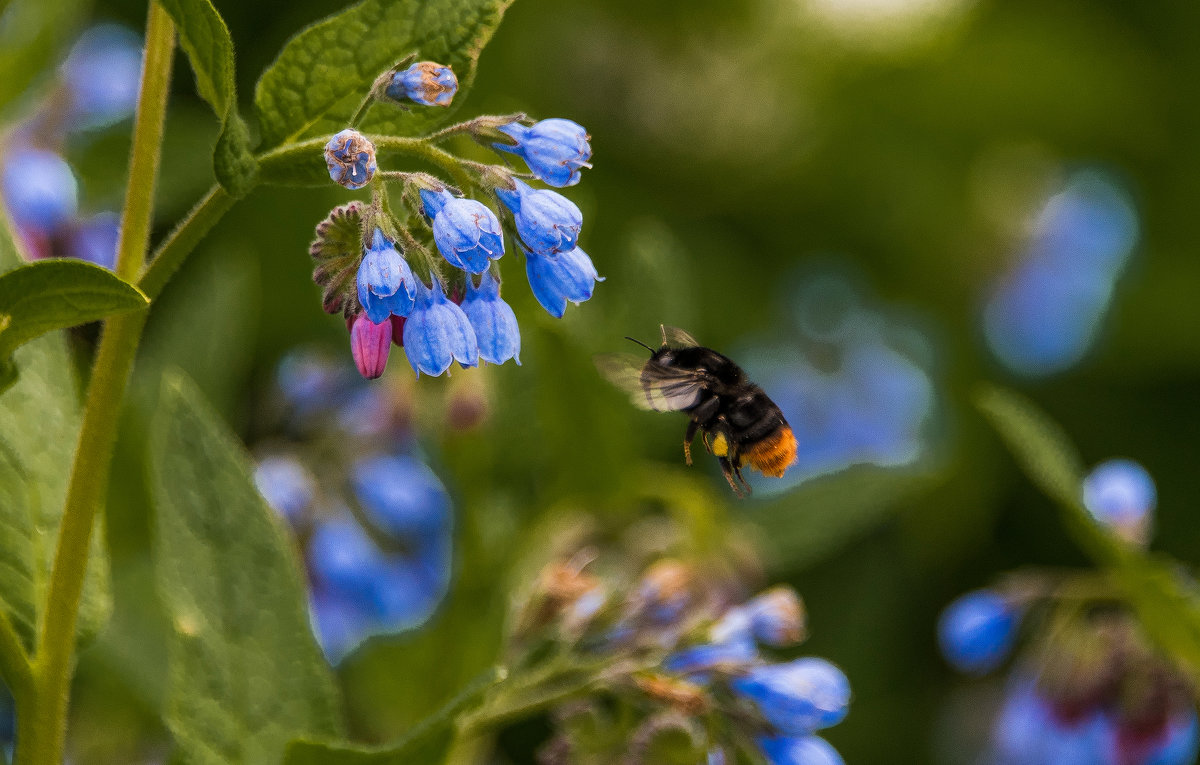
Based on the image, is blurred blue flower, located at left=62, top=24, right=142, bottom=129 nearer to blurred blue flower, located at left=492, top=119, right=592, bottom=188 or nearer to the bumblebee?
the bumblebee

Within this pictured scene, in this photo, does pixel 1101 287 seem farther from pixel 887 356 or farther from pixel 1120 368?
pixel 887 356

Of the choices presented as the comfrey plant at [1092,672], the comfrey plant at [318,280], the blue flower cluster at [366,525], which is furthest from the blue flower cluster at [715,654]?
the comfrey plant at [1092,672]

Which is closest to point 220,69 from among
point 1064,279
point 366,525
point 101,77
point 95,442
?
point 95,442

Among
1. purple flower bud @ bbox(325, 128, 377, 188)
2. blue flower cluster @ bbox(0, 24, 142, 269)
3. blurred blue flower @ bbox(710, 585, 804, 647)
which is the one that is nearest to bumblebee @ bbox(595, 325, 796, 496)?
blurred blue flower @ bbox(710, 585, 804, 647)

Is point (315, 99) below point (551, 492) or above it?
above

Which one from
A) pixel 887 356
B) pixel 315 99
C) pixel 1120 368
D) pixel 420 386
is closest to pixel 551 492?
pixel 420 386

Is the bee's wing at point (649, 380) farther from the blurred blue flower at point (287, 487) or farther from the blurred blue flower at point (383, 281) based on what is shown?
the blurred blue flower at point (287, 487)
